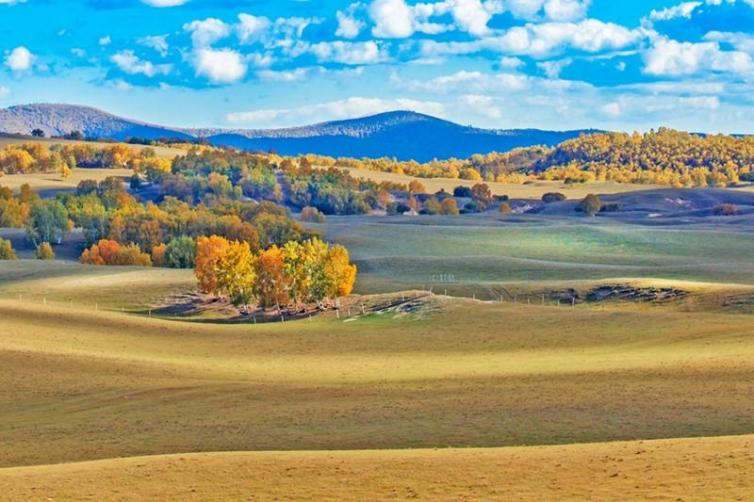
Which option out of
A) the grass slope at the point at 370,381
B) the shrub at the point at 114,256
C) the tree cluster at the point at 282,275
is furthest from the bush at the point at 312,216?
the grass slope at the point at 370,381

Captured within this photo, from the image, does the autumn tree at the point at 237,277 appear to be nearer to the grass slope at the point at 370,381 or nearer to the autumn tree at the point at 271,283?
the autumn tree at the point at 271,283

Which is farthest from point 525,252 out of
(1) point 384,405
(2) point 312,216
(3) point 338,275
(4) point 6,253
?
(1) point 384,405

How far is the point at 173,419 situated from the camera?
45.9 metres

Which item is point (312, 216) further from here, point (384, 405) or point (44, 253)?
point (384, 405)

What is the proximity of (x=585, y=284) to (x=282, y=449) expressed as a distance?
2057 inches

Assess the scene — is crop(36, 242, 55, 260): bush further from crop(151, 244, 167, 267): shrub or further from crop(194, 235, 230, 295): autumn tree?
crop(194, 235, 230, 295): autumn tree

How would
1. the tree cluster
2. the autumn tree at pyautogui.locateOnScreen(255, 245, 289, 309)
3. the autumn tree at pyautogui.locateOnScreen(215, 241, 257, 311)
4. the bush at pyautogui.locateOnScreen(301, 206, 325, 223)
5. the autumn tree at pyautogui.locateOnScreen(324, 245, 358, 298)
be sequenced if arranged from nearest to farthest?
the autumn tree at pyautogui.locateOnScreen(324, 245, 358, 298)
the tree cluster
the autumn tree at pyautogui.locateOnScreen(255, 245, 289, 309)
the autumn tree at pyautogui.locateOnScreen(215, 241, 257, 311)
the bush at pyautogui.locateOnScreen(301, 206, 325, 223)

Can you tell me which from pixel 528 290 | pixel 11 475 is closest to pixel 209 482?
pixel 11 475

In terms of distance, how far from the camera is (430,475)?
3197cm

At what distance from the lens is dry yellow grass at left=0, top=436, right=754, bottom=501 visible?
2956cm

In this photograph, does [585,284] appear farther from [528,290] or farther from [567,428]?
[567,428]

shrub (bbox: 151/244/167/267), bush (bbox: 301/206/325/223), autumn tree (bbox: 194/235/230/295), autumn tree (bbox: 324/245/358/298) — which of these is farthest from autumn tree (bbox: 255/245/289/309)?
bush (bbox: 301/206/325/223)

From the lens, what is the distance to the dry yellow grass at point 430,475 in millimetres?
29562

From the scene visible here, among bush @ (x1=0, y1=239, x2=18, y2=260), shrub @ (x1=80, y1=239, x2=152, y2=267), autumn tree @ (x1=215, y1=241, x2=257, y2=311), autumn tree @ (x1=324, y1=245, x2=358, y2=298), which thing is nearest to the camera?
autumn tree @ (x1=324, y1=245, x2=358, y2=298)
